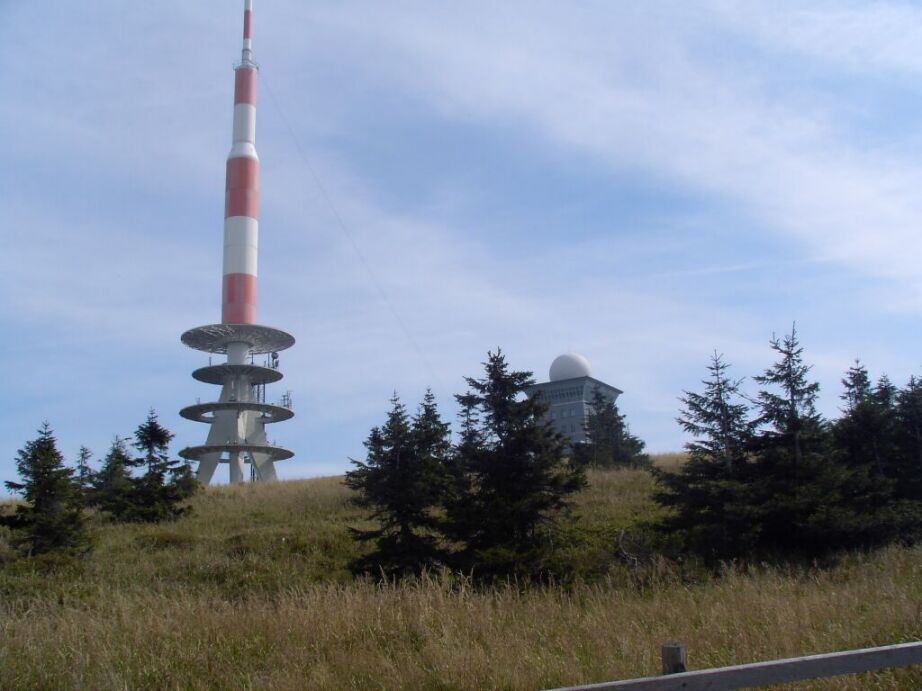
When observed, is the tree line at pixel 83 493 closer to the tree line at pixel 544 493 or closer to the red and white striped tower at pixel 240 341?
the tree line at pixel 544 493

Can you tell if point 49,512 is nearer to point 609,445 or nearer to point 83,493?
point 83,493

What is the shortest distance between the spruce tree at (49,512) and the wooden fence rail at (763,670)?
640 inches

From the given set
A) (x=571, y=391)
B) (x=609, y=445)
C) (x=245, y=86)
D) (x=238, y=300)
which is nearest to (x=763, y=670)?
(x=609, y=445)

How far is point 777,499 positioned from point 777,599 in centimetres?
855

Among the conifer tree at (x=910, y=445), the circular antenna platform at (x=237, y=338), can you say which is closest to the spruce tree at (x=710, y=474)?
the conifer tree at (x=910, y=445)

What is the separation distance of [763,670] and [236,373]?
4460 cm

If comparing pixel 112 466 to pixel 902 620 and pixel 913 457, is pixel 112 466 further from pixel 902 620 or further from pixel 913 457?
pixel 902 620

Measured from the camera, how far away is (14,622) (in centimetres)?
720

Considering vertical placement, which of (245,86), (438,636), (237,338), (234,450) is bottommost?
(438,636)

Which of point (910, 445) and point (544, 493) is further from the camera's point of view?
point (910, 445)

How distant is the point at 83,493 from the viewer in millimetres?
21891

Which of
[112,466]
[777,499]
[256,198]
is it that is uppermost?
[256,198]

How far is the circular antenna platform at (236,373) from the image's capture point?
45.8 m

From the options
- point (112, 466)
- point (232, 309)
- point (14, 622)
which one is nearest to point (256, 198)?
point (232, 309)
